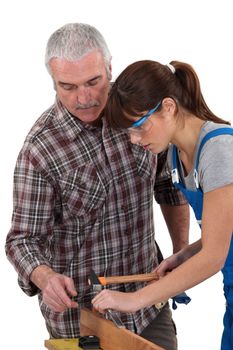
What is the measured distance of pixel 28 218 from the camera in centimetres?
348

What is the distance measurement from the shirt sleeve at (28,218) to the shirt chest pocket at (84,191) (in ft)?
0.26

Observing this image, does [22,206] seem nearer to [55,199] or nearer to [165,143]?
[55,199]

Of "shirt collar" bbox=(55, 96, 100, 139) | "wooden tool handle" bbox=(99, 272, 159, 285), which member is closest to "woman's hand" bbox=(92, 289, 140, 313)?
"wooden tool handle" bbox=(99, 272, 159, 285)

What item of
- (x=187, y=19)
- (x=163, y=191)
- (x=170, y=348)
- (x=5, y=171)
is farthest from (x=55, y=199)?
(x=187, y=19)

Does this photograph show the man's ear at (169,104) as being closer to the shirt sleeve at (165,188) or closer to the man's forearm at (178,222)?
the shirt sleeve at (165,188)

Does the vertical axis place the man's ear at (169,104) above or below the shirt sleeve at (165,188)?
above

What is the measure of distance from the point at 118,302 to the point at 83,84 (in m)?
0.89

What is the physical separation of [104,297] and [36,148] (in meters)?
0.77

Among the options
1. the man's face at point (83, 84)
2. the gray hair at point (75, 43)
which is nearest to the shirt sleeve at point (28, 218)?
the man's face at point (83, 84)

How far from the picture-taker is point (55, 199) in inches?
138

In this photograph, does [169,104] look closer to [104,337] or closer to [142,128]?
[142,128]

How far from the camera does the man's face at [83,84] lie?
130 inches

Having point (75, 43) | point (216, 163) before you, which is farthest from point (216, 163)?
point (75, 43)

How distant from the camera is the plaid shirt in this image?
11.3ft
